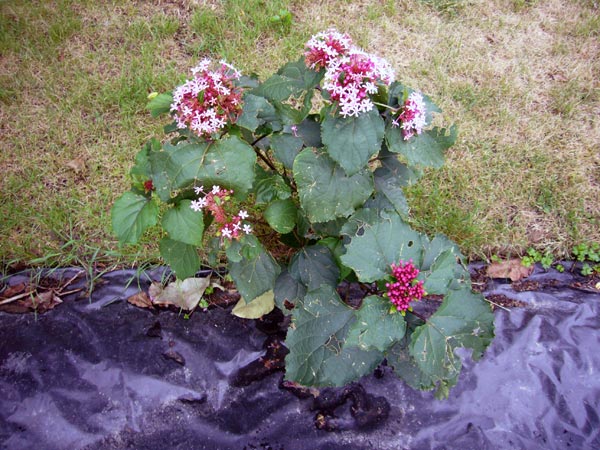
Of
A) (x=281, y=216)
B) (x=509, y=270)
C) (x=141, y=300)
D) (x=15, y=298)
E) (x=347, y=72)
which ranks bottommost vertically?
(x=15, y=298)

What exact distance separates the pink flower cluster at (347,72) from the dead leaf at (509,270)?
1708 millimetres

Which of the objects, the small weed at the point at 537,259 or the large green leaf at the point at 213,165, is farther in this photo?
the small weed at the point at 537,259

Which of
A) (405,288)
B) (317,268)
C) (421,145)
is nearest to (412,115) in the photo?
(421,145)

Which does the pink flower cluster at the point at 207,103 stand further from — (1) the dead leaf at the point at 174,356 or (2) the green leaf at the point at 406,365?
(1) the dead leaf at the point at 174,356

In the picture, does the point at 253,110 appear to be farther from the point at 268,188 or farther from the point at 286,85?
the point at 268,188

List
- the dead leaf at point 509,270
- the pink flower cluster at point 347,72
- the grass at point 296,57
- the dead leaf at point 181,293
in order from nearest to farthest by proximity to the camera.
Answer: the pink flower cluster at point 347,72 → the dead leaf at point 181,293 → the dead leaf at point 509,270 → the grass at point 296,57

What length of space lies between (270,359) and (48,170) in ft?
6.79

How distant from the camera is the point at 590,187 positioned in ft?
10.4

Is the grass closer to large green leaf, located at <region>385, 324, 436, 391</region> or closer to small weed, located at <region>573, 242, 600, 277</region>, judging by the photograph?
A: small weed, located at <region>573, 242, 600, 277</region>

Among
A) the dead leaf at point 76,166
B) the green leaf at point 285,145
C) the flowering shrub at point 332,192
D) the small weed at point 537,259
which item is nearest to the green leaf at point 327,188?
the flowering shrub at point 332,192

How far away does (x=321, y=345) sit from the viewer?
1957mm

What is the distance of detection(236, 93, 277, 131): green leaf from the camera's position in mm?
1714

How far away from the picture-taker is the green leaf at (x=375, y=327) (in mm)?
1620

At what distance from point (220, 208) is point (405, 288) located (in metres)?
0.74
